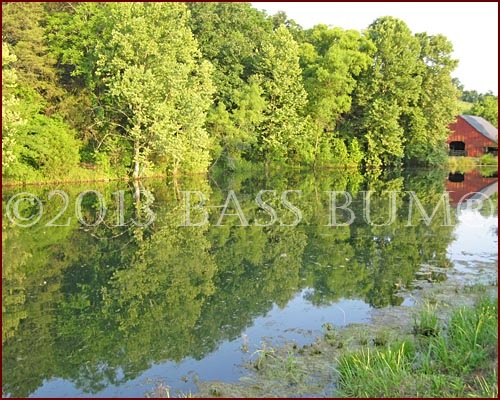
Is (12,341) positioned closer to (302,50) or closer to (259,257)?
(259,257)

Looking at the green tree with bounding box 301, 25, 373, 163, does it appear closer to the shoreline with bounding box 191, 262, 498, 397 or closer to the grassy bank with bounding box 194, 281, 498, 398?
the shoreline with bounding box 191, 262, 498, 397

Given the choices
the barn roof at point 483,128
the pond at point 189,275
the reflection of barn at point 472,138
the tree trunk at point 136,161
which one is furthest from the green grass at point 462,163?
the tree trunk at point 136,161

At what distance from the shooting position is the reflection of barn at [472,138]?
58.4 meters

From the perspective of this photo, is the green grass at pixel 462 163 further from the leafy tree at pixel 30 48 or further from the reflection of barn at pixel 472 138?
the leafy tree at pixel 30 48

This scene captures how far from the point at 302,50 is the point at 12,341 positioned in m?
45.4

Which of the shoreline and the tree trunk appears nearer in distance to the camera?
the shoreline

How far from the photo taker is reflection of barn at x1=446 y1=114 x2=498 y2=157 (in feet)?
192

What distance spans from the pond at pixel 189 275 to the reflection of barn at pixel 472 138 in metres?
38.8

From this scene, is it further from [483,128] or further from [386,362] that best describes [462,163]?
[386,362]

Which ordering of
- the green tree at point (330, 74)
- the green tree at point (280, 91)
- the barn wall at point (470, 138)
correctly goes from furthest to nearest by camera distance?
the barn wall at point (470, 138) < the green tree at point (330, 74) < the green tree at point (280, 91)

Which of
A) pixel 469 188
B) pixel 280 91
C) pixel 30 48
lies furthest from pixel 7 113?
pixel 469 188

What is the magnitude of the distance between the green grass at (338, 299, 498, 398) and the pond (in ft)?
5.64

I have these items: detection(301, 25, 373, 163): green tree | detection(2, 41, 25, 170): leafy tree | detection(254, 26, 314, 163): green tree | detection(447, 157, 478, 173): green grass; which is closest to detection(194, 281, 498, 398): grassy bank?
detection(2, 41, 25, 170): leafy tree

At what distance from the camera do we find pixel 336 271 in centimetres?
1231
